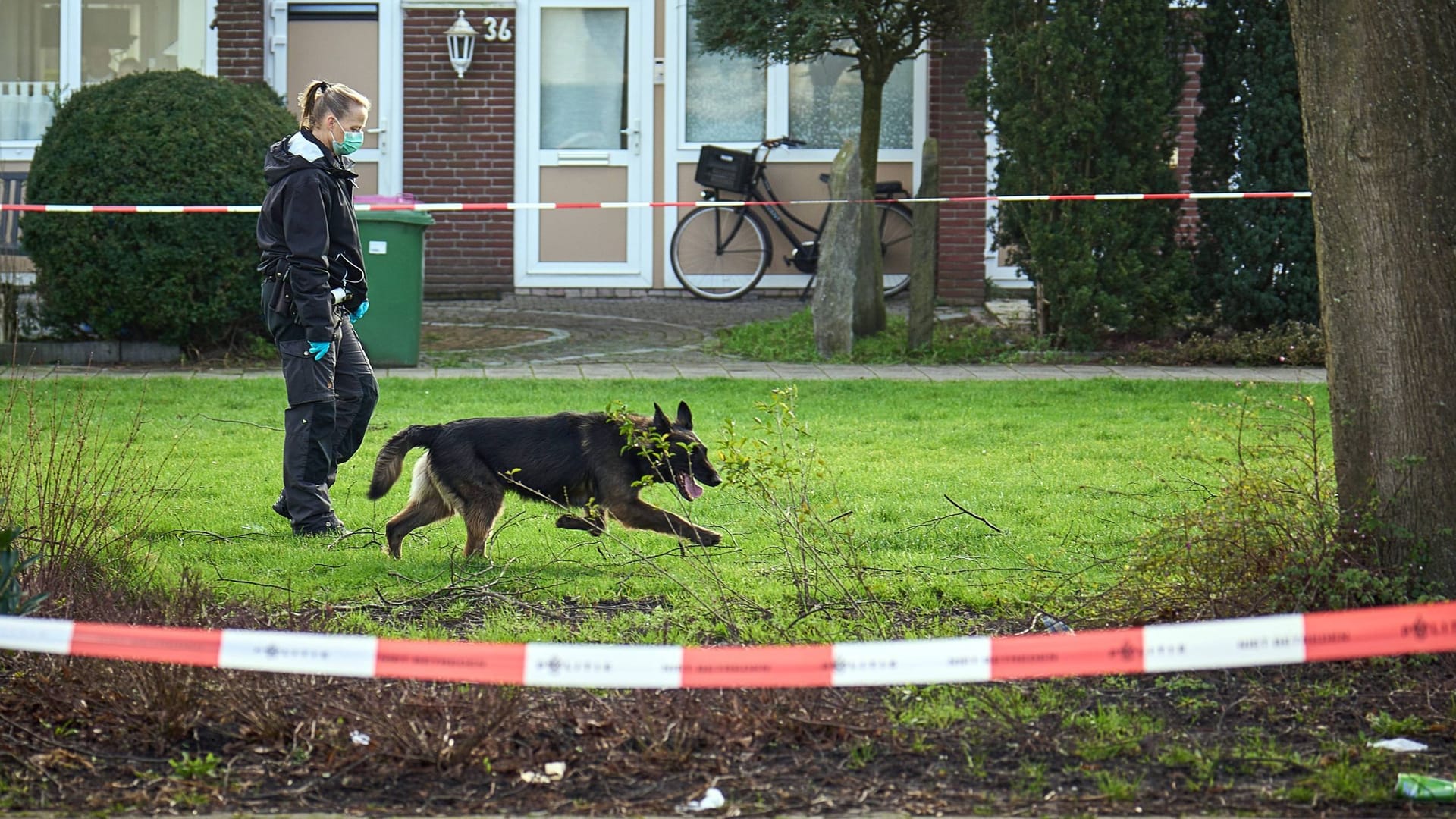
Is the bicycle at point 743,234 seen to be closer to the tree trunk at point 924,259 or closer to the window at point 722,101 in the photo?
the window at point 722,101

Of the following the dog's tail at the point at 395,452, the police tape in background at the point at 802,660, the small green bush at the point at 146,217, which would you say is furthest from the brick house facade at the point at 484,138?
the police tape in background at the point at 802,660

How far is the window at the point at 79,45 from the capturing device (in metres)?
17.1

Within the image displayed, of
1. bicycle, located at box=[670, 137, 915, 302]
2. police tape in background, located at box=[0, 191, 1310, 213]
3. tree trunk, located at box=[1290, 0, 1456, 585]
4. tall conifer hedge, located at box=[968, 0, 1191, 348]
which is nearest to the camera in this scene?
tree trunk, located at box=[1290, 0, 1456, 585]

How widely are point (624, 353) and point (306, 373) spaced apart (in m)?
6.60

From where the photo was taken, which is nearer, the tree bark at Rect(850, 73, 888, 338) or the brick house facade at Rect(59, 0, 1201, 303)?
the tree bark at Rect(850, 73, 888, 338)

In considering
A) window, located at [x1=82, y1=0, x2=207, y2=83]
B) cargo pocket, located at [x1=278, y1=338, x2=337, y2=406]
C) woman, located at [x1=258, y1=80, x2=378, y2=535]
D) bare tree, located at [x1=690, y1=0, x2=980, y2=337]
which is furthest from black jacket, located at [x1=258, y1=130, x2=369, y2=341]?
window, located at [x1=82, y1=0, x2=207, y2=83]

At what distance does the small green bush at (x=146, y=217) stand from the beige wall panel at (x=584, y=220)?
15.9ft

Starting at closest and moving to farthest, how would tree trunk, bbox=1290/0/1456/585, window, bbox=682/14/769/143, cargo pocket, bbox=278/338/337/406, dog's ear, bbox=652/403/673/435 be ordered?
tree trunk, bbox=1290/0/1456/585
dog's ear, bbox=652/403/673/435
cargo pocket, bbox=278/338/337/406
window, bbox=682/14/769/143

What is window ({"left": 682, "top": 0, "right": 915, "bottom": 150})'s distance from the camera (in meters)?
16.9

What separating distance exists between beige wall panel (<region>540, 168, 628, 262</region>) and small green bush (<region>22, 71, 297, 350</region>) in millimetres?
4843

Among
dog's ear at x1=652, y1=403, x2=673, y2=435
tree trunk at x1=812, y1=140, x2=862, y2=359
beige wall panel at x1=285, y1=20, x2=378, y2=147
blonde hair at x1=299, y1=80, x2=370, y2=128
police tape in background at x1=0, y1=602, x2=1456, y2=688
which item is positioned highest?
beige wall panel at x1=285, y1=20, x2=378, y2=147

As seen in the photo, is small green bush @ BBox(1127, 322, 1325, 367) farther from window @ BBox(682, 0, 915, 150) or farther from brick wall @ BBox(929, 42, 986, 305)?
window @ BBox(682, 0, 915, 150)

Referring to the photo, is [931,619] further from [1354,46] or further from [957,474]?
[957,474]

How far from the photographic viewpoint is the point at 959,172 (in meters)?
16.4
